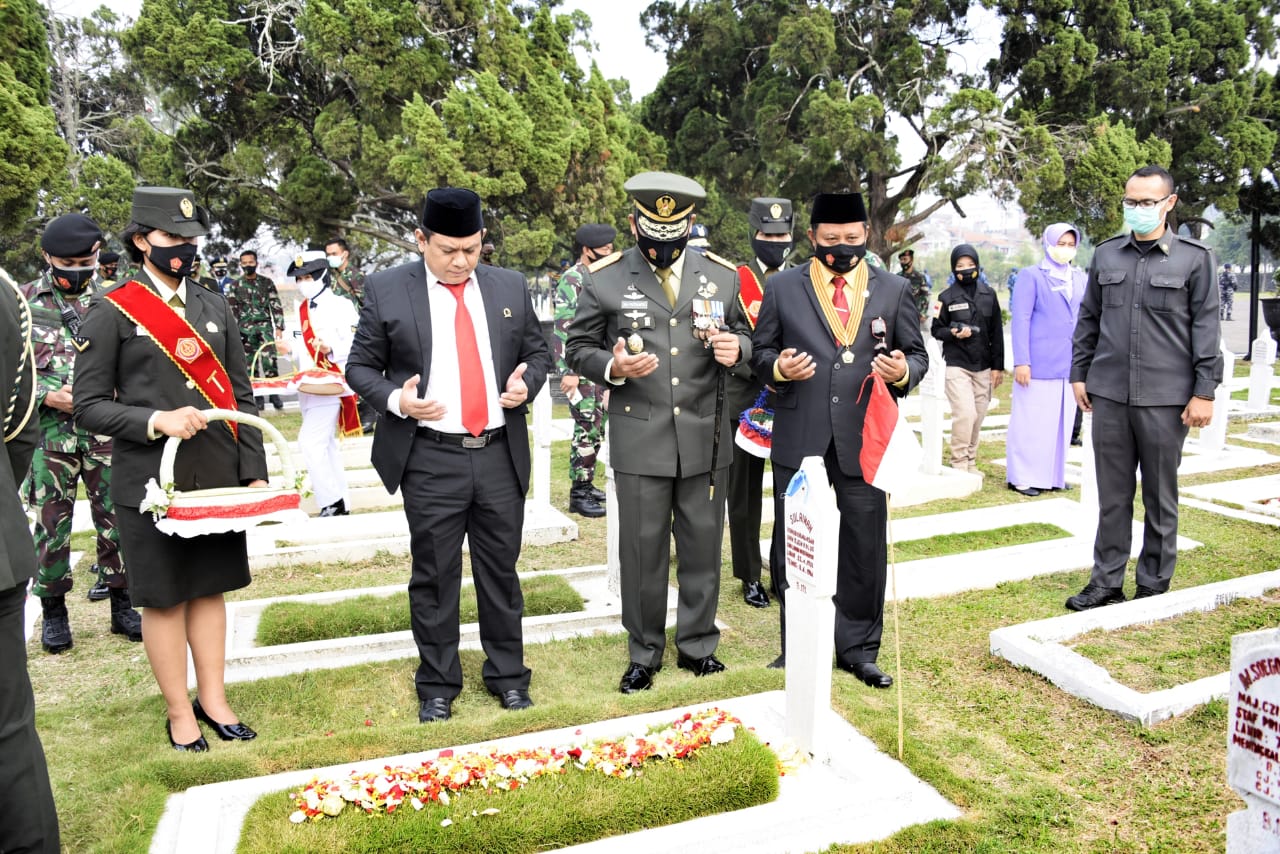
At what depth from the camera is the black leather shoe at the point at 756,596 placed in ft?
18.6

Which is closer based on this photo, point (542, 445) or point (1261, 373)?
point (542, 445)

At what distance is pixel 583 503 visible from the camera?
8227 millimetres

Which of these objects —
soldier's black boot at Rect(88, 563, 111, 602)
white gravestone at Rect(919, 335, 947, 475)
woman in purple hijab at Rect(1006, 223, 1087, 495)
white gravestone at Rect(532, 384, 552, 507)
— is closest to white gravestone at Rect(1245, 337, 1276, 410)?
woman in purple hijab at Rect(1006, 223, 1087, 495)

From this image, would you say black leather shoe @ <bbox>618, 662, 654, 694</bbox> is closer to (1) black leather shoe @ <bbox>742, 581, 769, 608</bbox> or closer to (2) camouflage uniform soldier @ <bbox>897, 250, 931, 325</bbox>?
(1) black leather shoe @ <bbox>742, 581, 769, 608</bbox>

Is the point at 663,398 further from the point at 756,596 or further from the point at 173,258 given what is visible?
the point at 173,258

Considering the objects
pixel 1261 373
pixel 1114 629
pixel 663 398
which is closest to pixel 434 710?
pixel 663 398

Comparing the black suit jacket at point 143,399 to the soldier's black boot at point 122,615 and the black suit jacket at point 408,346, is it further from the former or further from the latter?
the soldier's black boot at point 122,615

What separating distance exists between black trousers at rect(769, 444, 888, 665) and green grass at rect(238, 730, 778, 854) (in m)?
1.16

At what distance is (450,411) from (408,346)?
1.08 feet

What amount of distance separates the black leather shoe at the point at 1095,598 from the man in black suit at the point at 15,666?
4949 mm

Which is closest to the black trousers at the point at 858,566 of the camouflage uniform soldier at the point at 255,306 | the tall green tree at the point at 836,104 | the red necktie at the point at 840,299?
the red necktie at the point at 840,299

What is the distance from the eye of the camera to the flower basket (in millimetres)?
3484

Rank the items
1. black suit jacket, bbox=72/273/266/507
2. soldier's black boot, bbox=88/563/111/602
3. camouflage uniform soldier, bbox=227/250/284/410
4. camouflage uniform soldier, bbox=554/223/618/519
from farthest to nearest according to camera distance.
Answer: camouflage uniform soldier, bbox=227/250/284/410, camouflage uniform soldier, bbox=554/223/618/519, soldier's black boot, bbox=88/563/111/602, black suit jacket, bbox=72/273/266/507

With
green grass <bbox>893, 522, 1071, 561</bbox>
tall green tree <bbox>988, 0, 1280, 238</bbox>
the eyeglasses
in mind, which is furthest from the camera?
tall green tree <bbox>988, 0, 1280, 238</bbox>
